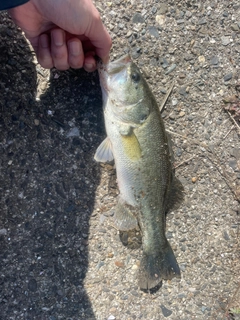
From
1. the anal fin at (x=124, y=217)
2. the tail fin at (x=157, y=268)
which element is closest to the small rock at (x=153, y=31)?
the anal fin at (x=124, y=217)

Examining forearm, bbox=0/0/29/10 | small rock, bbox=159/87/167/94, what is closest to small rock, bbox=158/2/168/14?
small rock, bbox=159/87/167/94

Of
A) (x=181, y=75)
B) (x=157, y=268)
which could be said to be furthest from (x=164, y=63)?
(x=157, y=268)

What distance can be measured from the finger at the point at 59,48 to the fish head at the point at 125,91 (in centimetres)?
27

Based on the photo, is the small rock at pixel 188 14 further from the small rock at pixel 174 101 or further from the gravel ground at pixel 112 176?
the small rock at pixel 174 101

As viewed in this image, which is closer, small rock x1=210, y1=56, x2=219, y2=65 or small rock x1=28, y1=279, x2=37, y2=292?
small rock x1=28, y1=279, x2=37, y2=292

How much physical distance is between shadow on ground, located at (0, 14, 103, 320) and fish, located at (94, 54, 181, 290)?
298 millimetres

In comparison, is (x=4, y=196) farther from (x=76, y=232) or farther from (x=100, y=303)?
(x=100, y=303)


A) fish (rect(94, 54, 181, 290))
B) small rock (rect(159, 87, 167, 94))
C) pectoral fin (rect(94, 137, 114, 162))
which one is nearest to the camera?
fish (rect(94, 54, 181, 290))

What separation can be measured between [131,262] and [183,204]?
0.66 meters

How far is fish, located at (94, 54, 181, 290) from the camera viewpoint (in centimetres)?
263

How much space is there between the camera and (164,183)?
2764 mm

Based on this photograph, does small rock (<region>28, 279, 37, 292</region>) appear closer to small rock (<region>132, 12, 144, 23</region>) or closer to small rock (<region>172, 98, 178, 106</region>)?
small rock (<region>172, 98, 178, 106</region>)

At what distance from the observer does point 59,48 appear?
2.55 metres

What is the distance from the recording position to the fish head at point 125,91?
2.61m
